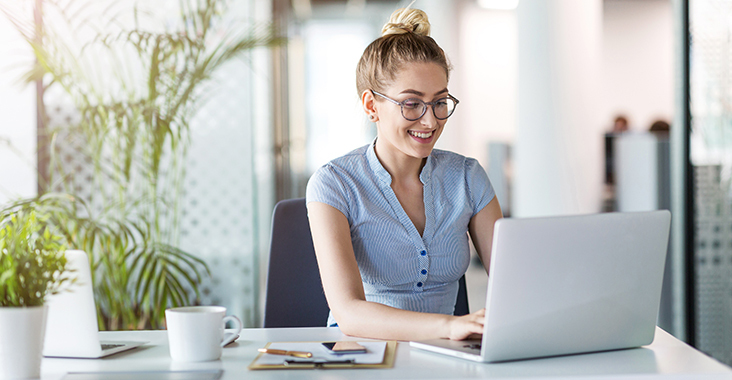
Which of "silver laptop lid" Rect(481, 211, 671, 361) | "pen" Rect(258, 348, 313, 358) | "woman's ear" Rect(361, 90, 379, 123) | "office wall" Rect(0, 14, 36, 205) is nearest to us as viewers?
"silver laptop lid" Rect(481, 211, 671, 361)

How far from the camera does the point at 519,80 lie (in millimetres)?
3471

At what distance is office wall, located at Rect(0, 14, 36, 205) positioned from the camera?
9.64 ft

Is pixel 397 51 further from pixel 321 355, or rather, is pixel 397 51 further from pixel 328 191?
pixel 321 355

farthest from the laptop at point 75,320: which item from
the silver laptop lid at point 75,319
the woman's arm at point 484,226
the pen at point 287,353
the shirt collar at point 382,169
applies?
the woman's arm at point 484,226

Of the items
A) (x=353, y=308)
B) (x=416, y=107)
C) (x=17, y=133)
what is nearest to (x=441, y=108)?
(x=416, y=107)

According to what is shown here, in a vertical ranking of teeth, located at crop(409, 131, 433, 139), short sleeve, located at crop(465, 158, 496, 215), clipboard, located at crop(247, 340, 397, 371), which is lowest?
clipboard, located at crop(247, 340, 397, 371)

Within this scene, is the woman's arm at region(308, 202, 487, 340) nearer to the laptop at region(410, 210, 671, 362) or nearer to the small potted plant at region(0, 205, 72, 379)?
the laptop at region(410, 210, 671, 362)

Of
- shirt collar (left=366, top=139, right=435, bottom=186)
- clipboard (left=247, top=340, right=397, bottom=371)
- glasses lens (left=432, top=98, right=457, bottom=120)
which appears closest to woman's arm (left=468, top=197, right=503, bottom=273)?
shirt collar (left=366, top=139, right=435, bottom=186)

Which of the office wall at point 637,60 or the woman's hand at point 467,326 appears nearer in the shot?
the woman's hand at point 467,326

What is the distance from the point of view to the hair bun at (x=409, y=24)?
A: 1.56m

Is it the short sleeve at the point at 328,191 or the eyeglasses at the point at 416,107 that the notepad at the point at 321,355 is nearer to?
the short sleeve at the point at 328,191

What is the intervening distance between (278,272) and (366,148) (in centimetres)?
38

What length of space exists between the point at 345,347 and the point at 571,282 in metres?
0.35

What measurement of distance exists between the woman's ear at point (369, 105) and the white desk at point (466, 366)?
65 centimetres
